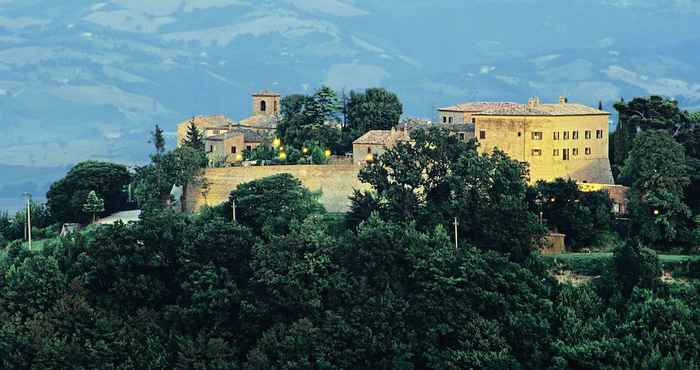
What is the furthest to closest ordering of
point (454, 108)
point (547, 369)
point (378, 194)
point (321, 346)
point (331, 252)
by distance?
point (454, 108), point (378, 194), point (331, 252), point (321, 346), point (547, 369)

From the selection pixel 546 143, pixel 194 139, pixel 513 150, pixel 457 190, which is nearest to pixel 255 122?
pixel 194 139

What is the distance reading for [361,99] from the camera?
6378 centimetres

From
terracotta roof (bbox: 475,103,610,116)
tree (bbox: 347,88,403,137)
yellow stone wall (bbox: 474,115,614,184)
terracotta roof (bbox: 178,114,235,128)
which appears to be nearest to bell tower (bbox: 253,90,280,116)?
terracotta roof (bbox: 178,114,235,128)

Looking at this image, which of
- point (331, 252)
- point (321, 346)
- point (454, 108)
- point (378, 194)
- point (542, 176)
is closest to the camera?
point (321, 346)

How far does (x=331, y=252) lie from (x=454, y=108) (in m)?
16.6

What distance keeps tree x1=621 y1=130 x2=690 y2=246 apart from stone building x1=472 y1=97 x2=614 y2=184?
4.97m

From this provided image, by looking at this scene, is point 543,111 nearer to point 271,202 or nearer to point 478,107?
point 478,107

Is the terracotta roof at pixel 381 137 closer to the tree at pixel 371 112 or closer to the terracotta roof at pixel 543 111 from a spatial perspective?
the tree at pixel 371 112

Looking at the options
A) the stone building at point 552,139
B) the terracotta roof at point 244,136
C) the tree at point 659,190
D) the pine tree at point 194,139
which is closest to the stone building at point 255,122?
the terracotta roof at point 244,136

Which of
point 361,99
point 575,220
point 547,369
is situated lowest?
point 547,369

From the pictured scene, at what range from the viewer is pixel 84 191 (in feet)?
198

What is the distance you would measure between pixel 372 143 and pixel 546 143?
6540 mm

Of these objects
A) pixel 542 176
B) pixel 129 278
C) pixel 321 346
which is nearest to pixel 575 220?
pixel 542 176

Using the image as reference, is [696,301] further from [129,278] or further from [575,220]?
[129,278]
